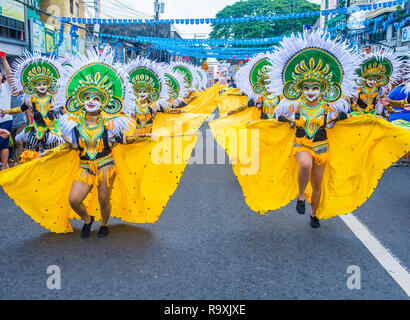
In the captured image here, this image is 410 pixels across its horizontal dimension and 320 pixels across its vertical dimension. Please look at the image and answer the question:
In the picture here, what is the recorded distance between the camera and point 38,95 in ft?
22.3

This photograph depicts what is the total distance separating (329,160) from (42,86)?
4.64 meters

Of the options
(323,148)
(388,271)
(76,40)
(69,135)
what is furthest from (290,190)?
(76,40)

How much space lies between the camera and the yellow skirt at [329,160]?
480 centimetres

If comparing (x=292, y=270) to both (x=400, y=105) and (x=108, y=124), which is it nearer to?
(x=108, y=124)

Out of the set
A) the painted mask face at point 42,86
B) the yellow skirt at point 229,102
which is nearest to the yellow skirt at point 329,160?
the painted mask face at point 42,86

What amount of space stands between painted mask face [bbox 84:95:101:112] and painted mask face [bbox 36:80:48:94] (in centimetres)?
294

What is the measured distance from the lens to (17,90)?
6.99 meters

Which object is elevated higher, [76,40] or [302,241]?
[76,40]

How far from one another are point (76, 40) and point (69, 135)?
19375 mm

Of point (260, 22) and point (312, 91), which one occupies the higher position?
point (260, 22)

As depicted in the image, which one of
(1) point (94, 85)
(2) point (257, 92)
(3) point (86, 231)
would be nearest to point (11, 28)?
(2) point (257, 92)

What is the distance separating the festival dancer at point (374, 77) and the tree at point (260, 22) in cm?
3309

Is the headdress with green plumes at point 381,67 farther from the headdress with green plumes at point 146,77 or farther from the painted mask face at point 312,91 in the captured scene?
the painted mask face at point 312,91

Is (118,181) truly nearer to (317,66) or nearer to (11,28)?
(317,66)
